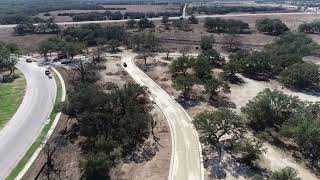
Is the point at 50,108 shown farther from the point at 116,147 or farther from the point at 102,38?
the point at 102,38

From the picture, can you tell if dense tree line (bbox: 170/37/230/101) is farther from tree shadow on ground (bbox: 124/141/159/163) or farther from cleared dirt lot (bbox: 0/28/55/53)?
cleared dirt lot (bbox: 0/28/55/53)

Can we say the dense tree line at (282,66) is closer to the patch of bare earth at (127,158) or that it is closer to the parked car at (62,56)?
the patch of bare earth at (127,158)

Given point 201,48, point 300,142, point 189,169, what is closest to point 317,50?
point 201,48

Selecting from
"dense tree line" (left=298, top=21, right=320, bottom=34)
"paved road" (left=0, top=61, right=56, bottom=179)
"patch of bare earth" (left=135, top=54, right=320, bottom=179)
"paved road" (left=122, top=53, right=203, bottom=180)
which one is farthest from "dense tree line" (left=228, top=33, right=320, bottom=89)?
"dense tree line" (left=298, top=21, right=320, bottom=34)

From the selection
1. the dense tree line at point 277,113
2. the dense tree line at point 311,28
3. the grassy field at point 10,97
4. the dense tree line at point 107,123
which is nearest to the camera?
the dense tree line at point 107,123

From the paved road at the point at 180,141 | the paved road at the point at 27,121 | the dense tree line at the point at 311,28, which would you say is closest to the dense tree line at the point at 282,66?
the paved road at the point at 180,141

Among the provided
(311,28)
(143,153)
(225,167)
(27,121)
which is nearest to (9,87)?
(27,121)
